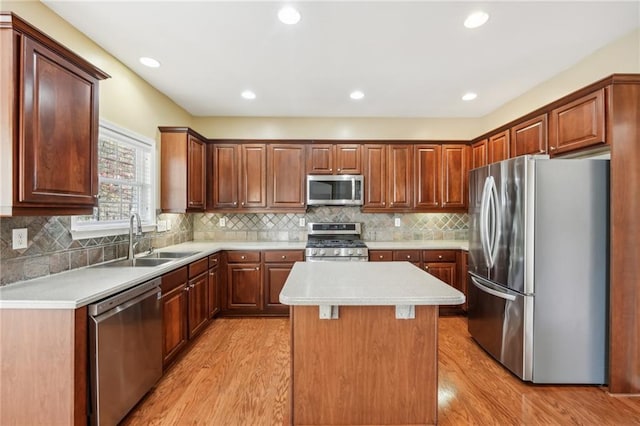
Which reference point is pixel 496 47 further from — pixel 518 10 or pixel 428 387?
pixel 428 387

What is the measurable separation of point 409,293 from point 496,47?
90.1 inches

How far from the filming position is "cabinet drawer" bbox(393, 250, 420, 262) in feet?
12.3

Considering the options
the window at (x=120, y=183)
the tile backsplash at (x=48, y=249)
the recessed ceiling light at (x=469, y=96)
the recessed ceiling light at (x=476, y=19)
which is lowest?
the tile backsplash at (x=48, y=249)

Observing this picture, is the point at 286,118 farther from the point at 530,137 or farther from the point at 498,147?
the point at 530,137

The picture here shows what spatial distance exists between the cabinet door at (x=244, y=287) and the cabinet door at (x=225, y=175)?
95 cm

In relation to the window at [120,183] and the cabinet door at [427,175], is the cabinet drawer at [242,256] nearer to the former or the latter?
the window at [120,183]

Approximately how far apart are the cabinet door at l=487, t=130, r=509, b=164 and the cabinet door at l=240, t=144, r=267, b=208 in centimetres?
299

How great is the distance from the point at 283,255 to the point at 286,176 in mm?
1139

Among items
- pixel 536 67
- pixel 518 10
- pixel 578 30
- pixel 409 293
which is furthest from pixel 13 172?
pixel 536 67

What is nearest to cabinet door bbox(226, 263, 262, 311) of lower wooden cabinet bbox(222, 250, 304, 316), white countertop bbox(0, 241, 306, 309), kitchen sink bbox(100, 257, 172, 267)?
lower wooden cabinet bbox(222, 250, 304, 316)

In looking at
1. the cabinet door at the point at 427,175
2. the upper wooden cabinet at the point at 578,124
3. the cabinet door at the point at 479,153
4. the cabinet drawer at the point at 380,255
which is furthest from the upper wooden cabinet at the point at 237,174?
the upper wooden cabinet at the point at 578,124

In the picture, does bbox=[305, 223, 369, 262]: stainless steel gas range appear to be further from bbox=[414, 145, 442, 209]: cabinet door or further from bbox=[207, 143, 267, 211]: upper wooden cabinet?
bbox=[414, 145, 442, 209]: cabinet door

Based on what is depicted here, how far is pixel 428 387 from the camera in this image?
1.72 metres

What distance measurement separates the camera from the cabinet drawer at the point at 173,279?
2395 mm
